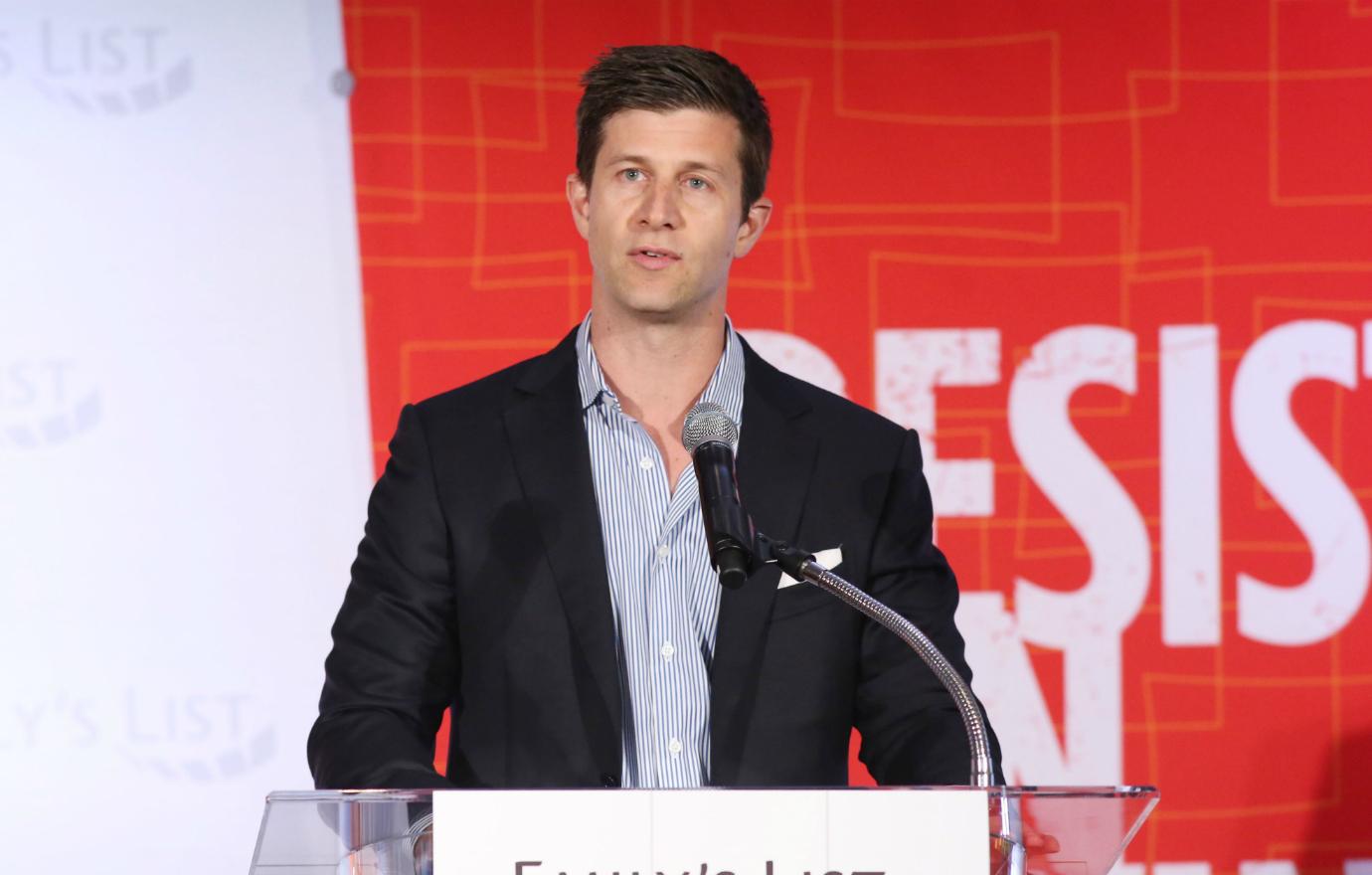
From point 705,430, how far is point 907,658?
0.61m

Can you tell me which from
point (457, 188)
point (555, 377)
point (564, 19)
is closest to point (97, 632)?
point (457, 188)

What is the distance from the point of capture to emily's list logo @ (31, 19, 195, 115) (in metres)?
3.00

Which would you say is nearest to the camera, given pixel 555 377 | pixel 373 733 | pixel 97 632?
pixel 373 733

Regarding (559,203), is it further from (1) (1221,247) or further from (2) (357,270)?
(1) (1221,247)

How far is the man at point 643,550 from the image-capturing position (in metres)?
1.94

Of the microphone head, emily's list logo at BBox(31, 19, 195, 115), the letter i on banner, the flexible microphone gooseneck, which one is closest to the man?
the flexible microphone gooseneck

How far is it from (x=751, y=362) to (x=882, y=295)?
93 cm

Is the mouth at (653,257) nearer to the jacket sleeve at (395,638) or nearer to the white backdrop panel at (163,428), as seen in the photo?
the jacket sleeve at (395,638)

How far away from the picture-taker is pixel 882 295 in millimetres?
3104

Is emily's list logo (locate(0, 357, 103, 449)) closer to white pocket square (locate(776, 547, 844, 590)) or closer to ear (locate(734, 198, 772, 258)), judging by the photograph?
ear (locate(734, 198, 772, 258))

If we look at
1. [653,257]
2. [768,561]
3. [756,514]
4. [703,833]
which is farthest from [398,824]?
[653,257]

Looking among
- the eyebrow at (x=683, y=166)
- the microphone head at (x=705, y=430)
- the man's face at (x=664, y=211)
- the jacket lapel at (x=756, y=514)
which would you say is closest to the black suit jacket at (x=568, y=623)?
the jacket lapel at (x=756, y=514)

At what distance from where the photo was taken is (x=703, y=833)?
1.28 m

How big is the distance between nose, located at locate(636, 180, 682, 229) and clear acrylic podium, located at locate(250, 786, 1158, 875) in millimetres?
946
